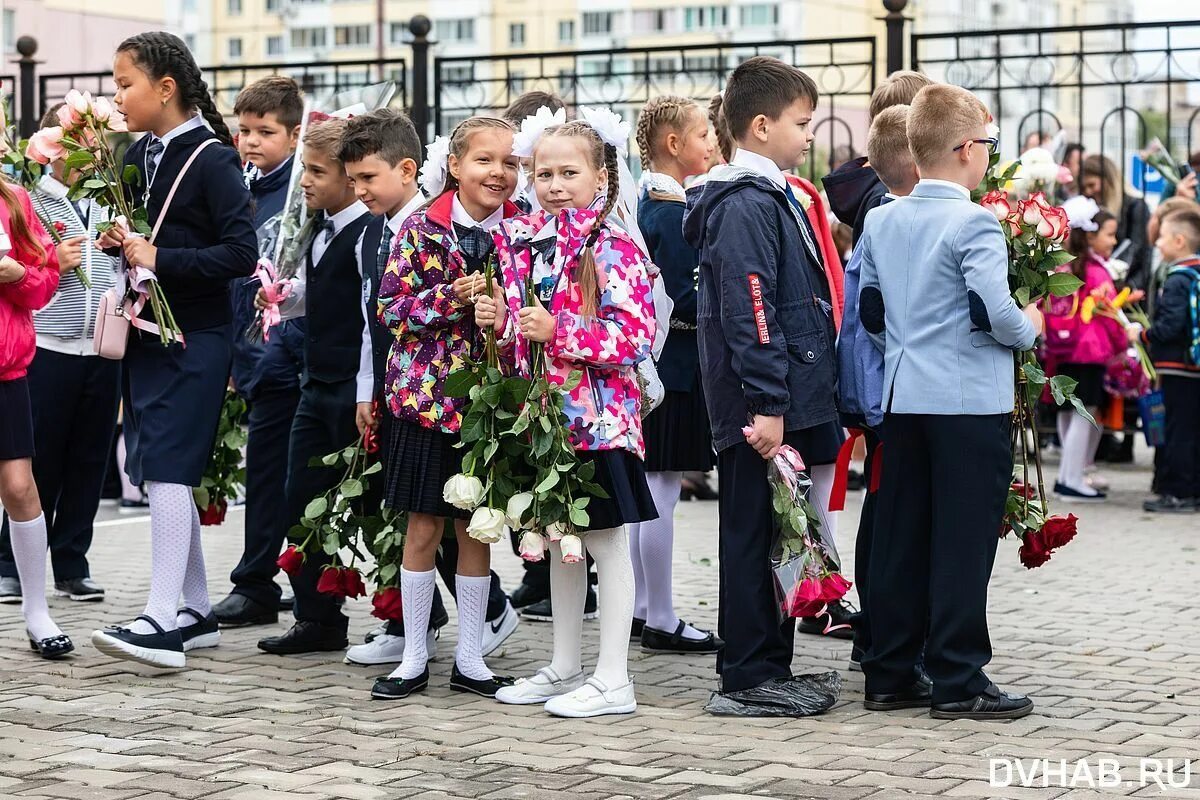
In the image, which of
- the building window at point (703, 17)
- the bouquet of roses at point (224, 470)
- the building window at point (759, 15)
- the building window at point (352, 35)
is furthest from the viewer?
the building window at point (352, 35)

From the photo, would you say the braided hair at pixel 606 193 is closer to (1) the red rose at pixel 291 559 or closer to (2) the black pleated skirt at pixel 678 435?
(2) the black pleated skirt at pixel 678 435

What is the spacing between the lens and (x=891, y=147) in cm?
576

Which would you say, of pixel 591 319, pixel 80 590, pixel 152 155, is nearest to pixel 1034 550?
pixel 591 319

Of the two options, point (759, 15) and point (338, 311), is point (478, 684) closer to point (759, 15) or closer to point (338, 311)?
point (338, 311)

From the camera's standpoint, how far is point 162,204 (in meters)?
6.09

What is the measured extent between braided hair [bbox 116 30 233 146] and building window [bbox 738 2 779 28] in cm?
5863

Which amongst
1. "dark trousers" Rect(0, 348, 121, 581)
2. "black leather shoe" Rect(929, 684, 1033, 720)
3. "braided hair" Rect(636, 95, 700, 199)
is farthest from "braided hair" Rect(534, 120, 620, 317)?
"dark trousers" Rect(0, 348, 121, 581)

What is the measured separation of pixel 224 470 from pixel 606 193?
8.78 ft

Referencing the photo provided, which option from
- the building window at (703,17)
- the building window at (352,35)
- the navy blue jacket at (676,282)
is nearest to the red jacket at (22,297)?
the navy blue jacket at (676,282)

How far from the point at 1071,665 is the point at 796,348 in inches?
65.4

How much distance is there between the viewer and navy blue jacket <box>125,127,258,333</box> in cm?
600

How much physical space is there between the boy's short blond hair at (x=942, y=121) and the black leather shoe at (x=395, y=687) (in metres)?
2.26

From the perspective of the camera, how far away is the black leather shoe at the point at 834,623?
656 centimetres

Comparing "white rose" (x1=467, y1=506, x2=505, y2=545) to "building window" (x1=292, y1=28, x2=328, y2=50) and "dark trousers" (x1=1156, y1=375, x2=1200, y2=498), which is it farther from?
"building window" (x1=292, y1=28, x2=328, y2=50)
